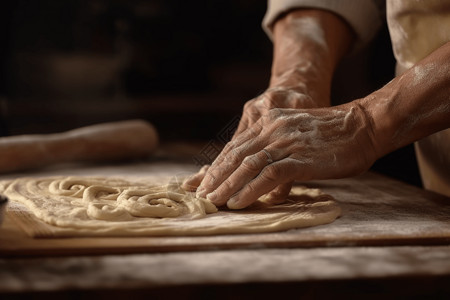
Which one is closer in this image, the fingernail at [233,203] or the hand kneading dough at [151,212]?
the hand kneading dough at [151,212]

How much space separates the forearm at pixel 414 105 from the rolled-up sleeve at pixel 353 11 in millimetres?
721

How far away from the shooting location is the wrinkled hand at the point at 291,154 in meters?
1.40

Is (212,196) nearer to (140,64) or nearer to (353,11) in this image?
(353,11)

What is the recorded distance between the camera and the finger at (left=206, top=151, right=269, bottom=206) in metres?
1.40

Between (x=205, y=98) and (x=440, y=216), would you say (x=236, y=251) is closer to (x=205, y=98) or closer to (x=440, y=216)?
(x=440, y=216)

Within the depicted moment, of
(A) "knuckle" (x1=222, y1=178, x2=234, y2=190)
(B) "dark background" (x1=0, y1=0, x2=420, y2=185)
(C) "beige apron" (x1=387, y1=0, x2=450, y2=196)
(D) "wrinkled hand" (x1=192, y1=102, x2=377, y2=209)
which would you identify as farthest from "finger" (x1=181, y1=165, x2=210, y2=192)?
(B) "dark background" (x1=0, y1=0, x2=420, y2=185)

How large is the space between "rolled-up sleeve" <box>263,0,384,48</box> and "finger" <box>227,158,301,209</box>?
94 cm

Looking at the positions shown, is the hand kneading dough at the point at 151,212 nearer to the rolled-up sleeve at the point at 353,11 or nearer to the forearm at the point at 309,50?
the forearm at the point at 309,50

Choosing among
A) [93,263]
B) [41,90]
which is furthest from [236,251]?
[41,90]

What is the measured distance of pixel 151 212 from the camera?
4.34ft

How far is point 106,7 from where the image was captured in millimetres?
3383

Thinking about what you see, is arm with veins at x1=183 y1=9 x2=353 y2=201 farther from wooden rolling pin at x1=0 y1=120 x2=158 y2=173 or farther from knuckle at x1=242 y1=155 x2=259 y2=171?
Result: wooden rolling pin at x1=0 y1=120 x2=158 y2=173

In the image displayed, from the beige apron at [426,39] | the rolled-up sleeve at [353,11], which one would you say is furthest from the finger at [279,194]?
the rolled-up sleeve at [353,11]

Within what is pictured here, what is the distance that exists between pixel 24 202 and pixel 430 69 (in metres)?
1.18
